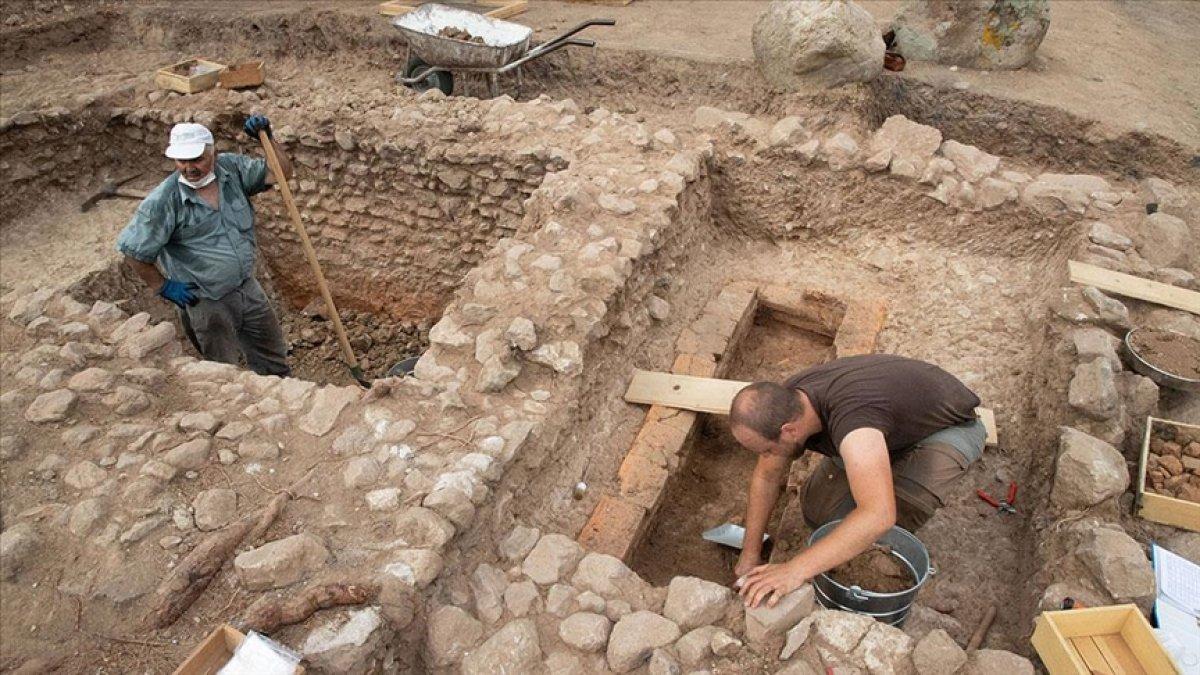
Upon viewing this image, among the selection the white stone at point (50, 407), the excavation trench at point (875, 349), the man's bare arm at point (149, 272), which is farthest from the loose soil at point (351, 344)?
the white stone at point (50, 407)

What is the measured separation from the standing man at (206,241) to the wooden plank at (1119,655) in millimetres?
4916

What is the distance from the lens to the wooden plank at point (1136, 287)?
4402 mm

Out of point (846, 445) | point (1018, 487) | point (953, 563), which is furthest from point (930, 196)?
point (846, 445)

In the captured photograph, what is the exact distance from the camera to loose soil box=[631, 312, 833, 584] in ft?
13.3

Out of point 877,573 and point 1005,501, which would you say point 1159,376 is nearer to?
point 1005,501

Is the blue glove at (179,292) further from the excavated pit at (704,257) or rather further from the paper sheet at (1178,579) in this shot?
the paper sheet at (1178,579)

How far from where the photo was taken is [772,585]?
9.27 ft

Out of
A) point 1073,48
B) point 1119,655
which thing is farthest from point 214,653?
point 1073,48

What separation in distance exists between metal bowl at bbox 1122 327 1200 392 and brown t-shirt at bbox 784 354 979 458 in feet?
4.28

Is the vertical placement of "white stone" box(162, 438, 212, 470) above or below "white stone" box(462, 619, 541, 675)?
above

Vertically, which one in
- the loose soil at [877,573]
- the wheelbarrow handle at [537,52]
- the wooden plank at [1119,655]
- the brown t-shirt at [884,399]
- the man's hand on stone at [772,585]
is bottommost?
the loose soil at [877,573]

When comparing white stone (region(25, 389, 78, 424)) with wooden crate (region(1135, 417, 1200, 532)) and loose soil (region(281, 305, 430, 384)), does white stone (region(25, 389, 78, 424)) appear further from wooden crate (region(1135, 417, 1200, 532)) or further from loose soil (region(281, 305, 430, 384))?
wooden crate (region(1135, 417, 1200, 532))

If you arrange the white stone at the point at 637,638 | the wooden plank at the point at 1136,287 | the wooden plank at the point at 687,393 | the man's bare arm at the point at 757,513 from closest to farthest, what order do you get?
the white stone at the point at 637,638
the man's bare arm at the point at 757,513
the wooden plank at the point at 687,393
the wooden plank at the point at 1136,287

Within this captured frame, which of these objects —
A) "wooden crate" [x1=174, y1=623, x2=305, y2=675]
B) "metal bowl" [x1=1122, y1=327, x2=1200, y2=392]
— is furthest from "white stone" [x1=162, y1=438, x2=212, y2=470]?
"metal bowl" [x1=1122, y1=327, x2=1200, y2=392]
